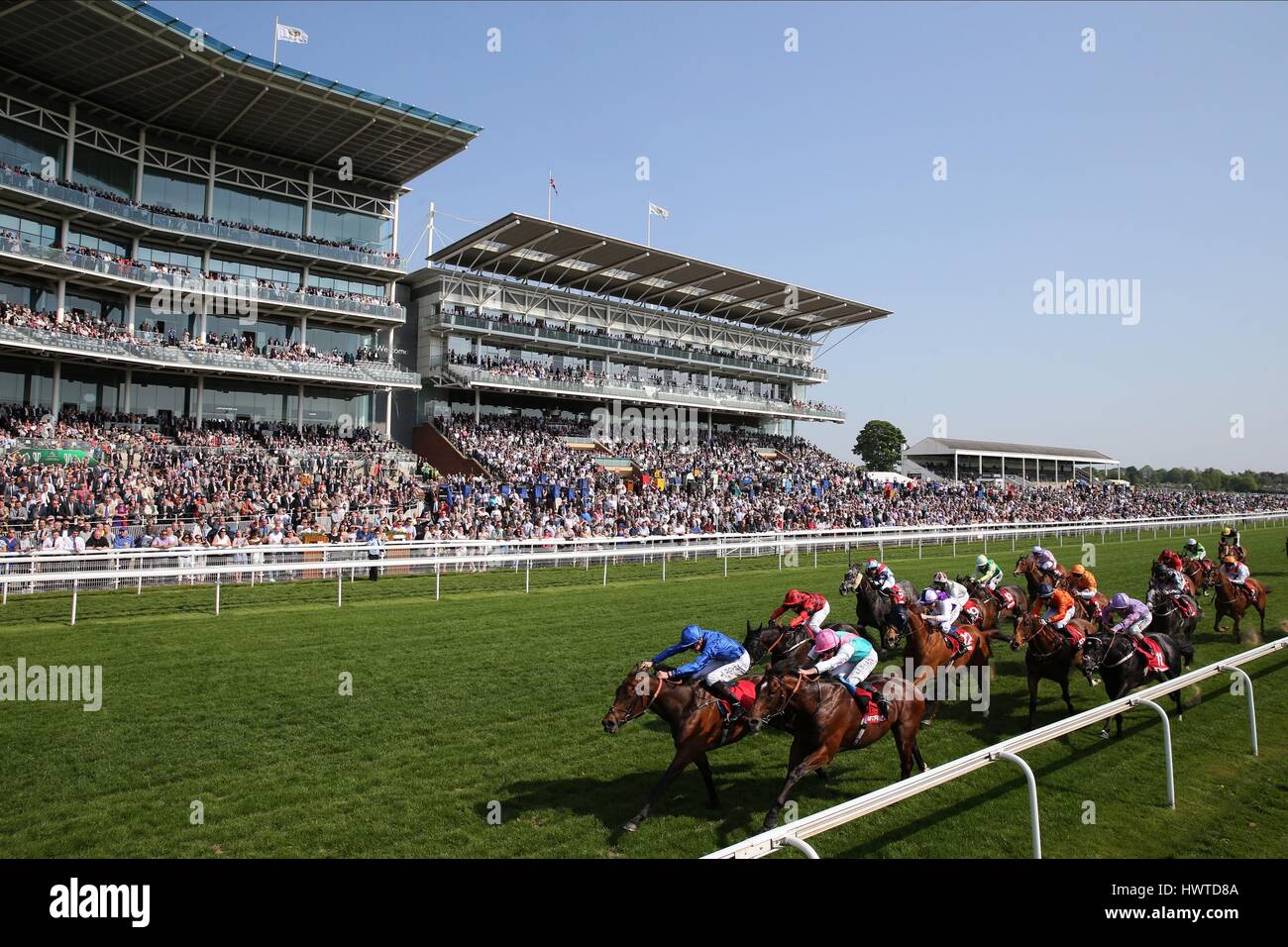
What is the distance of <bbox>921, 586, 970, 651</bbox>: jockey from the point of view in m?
7.07

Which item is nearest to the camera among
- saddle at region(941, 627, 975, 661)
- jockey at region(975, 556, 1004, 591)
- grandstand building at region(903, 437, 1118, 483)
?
saddle at region(941, 627, 975, 661)

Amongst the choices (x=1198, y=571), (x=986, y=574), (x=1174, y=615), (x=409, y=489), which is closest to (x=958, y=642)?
(x=986, y=574)

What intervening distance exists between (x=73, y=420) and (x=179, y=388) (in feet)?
12.1

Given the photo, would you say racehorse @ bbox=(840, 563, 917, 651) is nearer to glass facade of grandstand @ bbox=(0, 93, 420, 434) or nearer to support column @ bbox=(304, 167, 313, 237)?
glass facade of grandstand @ bbox=(0, 93, 420, 434)

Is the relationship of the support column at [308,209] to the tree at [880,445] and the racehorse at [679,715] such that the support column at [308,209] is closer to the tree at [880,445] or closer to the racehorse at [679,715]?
the racehorse at [679,715]

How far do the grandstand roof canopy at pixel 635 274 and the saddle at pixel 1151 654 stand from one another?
25703 millimetres

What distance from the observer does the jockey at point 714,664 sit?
5.13 metres

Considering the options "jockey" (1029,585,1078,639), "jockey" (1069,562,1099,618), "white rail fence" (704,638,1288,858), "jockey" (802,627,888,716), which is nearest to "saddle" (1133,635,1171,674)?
"jockey" (1029,585,1078,639)

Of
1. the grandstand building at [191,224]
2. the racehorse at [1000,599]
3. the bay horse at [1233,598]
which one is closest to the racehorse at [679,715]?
the racehorse at [1000,599]

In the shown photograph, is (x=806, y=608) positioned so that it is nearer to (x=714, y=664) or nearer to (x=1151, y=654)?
(x=714, y=664)

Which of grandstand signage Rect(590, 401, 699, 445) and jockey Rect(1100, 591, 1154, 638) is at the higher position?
grandstand signage Rect(590, 401, 699, 445)

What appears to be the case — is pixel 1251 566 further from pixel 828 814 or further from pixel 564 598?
pixel 828 814

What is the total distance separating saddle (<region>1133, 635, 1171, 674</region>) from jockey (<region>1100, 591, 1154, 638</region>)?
0.07m
